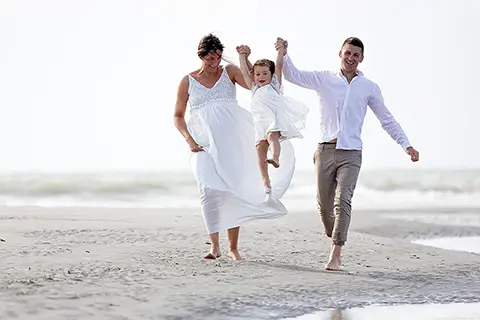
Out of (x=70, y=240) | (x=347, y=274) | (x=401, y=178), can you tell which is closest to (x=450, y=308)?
(x=347, y=274)

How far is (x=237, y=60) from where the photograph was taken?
26.9 ft

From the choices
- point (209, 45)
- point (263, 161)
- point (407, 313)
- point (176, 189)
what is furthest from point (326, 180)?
point (176, 189)

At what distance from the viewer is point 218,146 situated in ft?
26.5

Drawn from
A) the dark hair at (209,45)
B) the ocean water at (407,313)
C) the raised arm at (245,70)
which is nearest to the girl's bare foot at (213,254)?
the raised arm at (245,70)

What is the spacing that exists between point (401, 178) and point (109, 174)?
10314mm

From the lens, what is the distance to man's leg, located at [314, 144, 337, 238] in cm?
787

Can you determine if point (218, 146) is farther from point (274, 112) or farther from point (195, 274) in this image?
point (195, 274)

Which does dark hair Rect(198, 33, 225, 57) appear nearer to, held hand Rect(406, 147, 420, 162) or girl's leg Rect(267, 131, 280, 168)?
girl's leg Rect(267, 131, 280, 168)

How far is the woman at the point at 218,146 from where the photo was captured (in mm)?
8062

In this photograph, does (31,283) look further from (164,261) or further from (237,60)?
(237,60)

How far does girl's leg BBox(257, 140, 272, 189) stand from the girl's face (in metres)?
0.52

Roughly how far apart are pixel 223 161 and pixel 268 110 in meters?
0.58

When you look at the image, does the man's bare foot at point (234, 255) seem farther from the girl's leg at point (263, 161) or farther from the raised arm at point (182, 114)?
the raised arm at point (182, 114)

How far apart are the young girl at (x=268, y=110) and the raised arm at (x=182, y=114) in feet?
1.71
